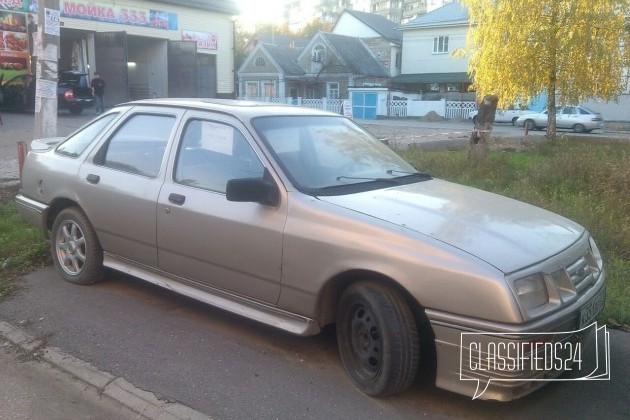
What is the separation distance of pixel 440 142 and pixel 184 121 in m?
11.6

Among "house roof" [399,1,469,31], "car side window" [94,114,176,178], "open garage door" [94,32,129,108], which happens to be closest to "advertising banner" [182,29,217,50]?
"open garage door" [94,32,129,108]

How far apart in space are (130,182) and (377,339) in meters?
2.44

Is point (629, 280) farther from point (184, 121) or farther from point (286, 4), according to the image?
point (286, 4)

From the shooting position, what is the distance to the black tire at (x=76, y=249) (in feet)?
17.4

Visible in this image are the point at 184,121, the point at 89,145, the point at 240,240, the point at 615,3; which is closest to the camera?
the point at 240,240

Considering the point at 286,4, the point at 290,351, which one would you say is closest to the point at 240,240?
the point at 290,351

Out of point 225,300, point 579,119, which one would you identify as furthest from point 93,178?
point 579,119

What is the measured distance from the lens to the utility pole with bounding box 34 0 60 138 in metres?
8.13

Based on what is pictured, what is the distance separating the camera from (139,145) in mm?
5051

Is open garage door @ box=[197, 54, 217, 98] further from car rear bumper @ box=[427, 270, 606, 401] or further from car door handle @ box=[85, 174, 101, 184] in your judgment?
car rear bumper @ box=[427, 270, 606, 401]

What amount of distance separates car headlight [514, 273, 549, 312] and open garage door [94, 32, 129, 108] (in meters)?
24.9

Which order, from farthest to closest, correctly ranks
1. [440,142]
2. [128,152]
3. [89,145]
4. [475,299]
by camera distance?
[440,142], [89,145], [128,152], [475,299]

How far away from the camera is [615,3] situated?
16.6m

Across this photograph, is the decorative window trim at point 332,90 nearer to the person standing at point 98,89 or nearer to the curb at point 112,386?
the person standing at point 98,89
